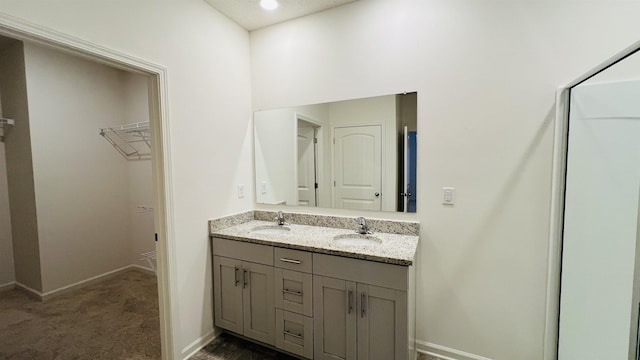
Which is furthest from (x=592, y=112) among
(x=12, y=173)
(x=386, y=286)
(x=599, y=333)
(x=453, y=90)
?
(x=12, y=173)

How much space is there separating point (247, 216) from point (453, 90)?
1958 mm

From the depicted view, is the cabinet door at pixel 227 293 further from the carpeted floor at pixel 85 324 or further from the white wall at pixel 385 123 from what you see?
the white wall at pixel 385 123

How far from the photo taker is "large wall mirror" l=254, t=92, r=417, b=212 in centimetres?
199

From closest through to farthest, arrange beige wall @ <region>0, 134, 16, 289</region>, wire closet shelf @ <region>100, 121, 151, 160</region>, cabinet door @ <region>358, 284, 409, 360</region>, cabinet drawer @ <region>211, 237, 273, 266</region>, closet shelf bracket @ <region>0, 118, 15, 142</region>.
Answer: cabinet door @ <region>358, 284, 409, 360</region> < cabinet drawer @ <region>211, 237, 273, 266</region> < closet shelf bracket @ <region>0, 118, 15, 142</region> < beige wall @ <region>0, 134, 16, 289</region> < wire closet shelf @ <region>100, 121, 151, 160</region>

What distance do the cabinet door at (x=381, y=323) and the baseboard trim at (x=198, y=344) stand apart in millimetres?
1226

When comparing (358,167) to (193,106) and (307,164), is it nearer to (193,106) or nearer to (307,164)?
(307,164)

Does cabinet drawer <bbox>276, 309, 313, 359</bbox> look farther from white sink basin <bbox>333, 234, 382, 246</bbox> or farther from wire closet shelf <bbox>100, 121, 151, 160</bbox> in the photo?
wire closet shelf <bbox>100, 121, 151, 160</bbox>

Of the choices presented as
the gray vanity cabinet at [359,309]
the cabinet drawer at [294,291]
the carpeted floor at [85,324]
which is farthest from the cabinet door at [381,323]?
the carpeted floor at [85,324]

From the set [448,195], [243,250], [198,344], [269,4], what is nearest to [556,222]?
[448,195]

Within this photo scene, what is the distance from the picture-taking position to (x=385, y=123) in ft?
6.67

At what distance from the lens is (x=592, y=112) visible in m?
1.40

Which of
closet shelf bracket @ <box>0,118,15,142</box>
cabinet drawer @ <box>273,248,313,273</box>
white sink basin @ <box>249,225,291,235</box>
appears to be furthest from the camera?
closet shelf bracket @ <box>0,118,15,142</box>

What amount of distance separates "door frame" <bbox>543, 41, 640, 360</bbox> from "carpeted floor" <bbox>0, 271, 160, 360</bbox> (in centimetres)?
265

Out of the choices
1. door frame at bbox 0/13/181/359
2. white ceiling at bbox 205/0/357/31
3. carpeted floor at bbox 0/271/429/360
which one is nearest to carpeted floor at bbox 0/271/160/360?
carpeted floor at bbox 0/271/429/360
